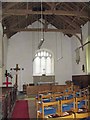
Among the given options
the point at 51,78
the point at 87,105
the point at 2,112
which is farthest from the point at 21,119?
the point at 51,78

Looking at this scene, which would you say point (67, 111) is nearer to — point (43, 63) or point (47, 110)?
point (47, 110)

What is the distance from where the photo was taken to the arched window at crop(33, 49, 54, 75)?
15.2 meters

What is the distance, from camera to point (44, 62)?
15.4 metres

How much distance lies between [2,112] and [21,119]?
1.18 meters

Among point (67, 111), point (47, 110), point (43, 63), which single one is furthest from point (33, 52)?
point (67, 111)

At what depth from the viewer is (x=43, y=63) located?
50.4 ft

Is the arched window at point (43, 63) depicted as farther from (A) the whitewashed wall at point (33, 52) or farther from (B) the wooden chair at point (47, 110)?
(B) the wooden chair at point (47, 110)

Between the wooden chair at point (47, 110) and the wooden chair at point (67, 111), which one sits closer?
the wooden chair at point (67, 111)

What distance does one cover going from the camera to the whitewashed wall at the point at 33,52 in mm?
14914

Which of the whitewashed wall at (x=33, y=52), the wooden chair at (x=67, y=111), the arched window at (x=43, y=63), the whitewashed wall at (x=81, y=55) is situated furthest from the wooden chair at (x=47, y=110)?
the arched window at (x=43, y=63)

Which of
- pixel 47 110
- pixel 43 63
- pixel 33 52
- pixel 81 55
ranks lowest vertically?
pixel 47 110

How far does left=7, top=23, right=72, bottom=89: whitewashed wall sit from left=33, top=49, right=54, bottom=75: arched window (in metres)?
0.39

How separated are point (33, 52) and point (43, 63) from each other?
1217 millimetres

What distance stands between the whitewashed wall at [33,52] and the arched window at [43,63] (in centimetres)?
39
